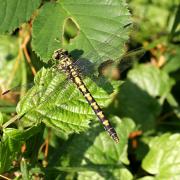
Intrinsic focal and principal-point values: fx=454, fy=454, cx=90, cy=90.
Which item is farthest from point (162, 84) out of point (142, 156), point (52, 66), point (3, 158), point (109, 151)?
point (3, 158)

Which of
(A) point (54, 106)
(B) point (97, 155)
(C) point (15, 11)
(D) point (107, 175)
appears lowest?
(D) point (107, 175)

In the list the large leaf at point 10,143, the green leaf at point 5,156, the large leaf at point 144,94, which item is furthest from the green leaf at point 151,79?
the green leaf at point 5,156

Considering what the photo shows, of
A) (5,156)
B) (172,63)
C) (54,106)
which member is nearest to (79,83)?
(54,106)

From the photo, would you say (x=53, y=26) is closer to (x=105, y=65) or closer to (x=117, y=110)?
(x=105, y=65)

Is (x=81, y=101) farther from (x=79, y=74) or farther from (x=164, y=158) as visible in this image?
(x=164, y=158)

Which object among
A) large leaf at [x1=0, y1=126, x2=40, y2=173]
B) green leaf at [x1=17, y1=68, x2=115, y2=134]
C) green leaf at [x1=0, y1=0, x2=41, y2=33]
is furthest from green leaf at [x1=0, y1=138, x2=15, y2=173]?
green leaf at [x1=0, y1=0, x2=41, y2=33]

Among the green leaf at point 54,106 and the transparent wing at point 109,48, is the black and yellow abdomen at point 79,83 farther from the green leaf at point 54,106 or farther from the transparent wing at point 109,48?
the transparent wing at point 109,48
